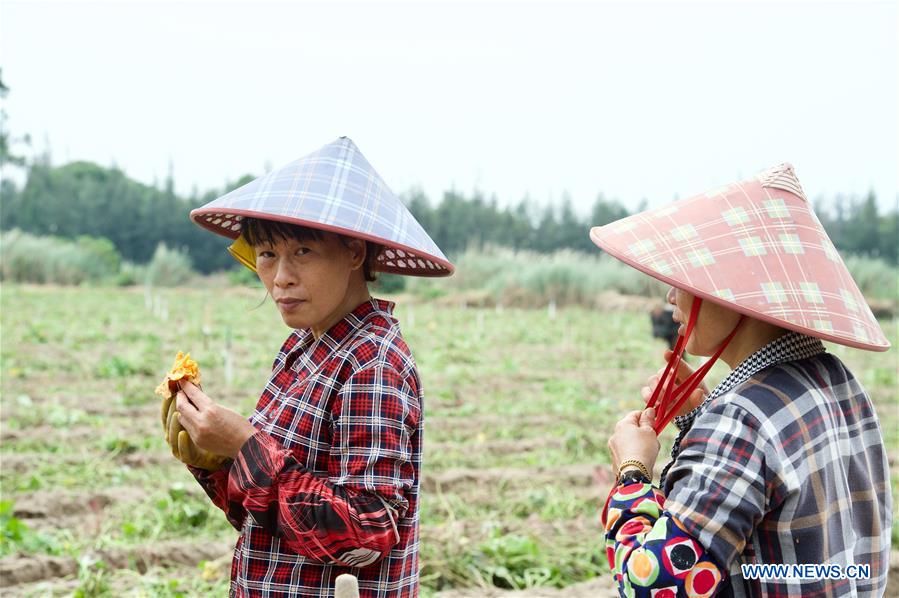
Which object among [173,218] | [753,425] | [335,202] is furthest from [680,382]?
[173,218]

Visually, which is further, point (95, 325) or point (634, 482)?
point (95, 325)

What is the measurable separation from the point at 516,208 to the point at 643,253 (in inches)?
1308

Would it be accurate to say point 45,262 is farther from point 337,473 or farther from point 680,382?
point 680,382

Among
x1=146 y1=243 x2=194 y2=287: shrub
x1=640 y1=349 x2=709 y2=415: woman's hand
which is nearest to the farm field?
x1=640 y1=349 x2=709 y2=415: woman's hand

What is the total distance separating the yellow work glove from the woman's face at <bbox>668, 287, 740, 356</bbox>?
978 mm

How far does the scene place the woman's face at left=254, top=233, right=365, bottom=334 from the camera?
176 cm

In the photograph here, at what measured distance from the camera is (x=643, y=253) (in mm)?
1503

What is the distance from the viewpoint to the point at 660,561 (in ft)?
4.17

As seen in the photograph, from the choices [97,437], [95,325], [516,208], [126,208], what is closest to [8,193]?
[126,208]

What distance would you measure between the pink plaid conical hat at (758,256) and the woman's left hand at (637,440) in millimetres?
264

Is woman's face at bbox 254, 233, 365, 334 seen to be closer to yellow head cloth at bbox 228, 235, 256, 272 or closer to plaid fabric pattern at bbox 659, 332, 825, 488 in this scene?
yellow head cloth at bbox 228, 235, 256, 272

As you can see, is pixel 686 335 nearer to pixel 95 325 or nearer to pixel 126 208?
pixel 95 325

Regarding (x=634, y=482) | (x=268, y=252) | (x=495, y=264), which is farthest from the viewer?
(x=495, y=264)

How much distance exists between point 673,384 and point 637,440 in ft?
0.49
